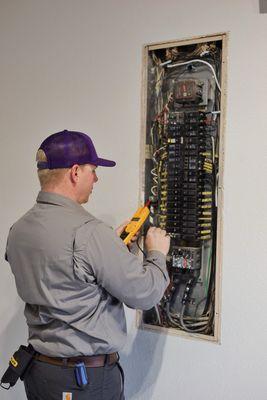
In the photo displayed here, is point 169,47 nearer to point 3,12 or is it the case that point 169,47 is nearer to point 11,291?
point 3,12

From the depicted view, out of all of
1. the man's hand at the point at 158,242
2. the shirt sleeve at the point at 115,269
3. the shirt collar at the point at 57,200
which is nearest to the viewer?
the shirt sleeve at the point at 115,269

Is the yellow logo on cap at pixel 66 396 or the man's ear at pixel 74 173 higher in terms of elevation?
the man's ear at pixel 74 173

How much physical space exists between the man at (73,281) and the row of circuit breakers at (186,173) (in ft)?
1.06

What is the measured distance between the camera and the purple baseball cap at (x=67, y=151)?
1.40 metres

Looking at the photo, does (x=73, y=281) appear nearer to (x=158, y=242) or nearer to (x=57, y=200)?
(x=57, y=200)

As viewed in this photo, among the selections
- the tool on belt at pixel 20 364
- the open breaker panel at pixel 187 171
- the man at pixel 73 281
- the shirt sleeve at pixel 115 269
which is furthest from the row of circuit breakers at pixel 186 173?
the tool on belt at pixel 20 364

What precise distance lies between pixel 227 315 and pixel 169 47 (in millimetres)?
1167

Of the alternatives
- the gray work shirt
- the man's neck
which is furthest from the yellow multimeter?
the man's neck

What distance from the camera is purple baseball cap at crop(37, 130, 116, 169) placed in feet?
4.58

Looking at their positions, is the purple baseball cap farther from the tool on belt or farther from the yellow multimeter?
the tool on belt

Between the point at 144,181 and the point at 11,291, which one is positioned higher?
the point at 144,181

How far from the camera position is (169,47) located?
183 centimetres

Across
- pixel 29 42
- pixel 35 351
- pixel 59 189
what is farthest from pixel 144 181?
pixel 29 42

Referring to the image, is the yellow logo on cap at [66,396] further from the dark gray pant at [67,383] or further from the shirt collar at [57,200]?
the shirt collar at [57,200]
